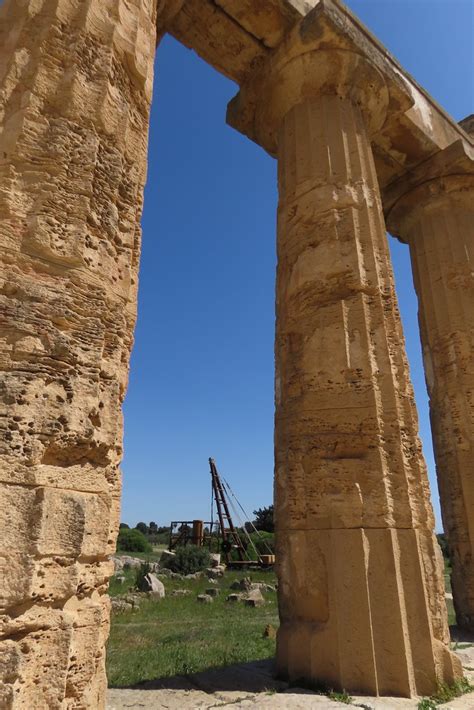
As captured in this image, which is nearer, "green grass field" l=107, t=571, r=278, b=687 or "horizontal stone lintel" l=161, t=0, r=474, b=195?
"green grass field" l=107, t=571, r=278, b=687

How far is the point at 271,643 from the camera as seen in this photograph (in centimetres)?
673

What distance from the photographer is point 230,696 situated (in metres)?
4.19

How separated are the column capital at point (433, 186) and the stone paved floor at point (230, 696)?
7699mm

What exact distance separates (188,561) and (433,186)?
52.7 feet

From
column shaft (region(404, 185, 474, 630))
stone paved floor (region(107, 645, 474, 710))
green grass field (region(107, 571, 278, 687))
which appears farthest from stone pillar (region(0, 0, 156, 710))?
column shaft (region(404, 185, 474, 630))

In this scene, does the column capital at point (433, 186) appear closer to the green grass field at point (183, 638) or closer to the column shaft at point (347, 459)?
the column shaft at point (347, 459)

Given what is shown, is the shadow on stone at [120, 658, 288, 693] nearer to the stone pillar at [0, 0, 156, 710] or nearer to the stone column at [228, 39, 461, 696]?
the stone column at [228, 39, 461, 696]

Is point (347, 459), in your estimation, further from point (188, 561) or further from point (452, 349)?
point (188, 561)

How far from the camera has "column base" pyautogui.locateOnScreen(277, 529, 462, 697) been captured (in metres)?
4.35

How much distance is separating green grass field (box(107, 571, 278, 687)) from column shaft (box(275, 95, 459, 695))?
145cm

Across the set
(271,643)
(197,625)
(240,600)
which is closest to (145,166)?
(271,643)

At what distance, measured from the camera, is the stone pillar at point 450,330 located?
7480mm

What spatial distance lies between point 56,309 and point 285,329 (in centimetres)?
353

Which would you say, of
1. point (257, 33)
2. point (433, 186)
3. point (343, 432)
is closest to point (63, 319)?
point (343, 432)
